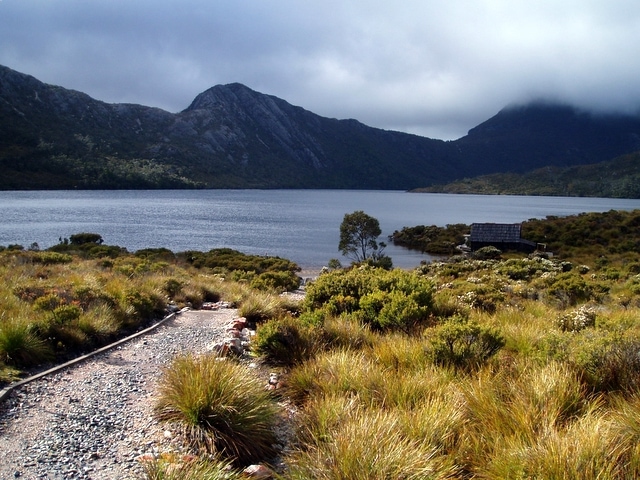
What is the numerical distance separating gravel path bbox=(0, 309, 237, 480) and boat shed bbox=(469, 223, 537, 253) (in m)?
53.4

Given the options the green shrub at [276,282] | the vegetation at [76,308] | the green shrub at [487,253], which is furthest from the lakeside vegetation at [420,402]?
the green shrub at [487,253]

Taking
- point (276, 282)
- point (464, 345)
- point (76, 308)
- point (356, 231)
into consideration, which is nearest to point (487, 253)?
point (356, 231)

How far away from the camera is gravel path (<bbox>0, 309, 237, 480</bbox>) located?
4.75 m

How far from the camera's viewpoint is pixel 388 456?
4.28 meters

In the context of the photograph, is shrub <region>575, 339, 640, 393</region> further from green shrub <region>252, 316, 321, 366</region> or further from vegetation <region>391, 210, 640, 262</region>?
vegetation <region>391, 210, 640, 262</region>

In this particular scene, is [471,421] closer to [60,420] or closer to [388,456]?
[388,456]

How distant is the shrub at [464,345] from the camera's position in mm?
7258

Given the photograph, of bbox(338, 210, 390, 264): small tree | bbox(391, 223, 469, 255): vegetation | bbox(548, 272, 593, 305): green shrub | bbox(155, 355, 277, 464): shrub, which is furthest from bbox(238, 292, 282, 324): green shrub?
bbox(391, 223, 469, 255): vegetation

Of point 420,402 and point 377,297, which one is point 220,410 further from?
point 377,297

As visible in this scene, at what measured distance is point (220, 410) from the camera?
5.43 m

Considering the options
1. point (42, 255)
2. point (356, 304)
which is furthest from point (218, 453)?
point (42, 255)

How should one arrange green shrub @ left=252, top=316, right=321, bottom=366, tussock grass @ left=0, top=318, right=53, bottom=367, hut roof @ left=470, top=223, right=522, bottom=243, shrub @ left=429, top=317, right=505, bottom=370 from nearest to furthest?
shrub @ left=429, top=317, right=505, bottom=370
tussock grass @ left=0, top=318, right=53, bottom=367
green shrub @ left=252, top=316, right=321, bottom=366
hut roof @ left=470, top=223, right=522, bottom=243

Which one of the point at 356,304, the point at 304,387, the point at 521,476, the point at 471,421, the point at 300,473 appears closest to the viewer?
the point at 521,476

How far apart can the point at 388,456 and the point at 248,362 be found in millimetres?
4294
